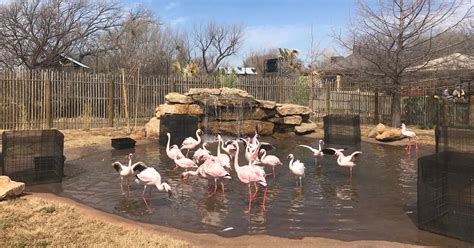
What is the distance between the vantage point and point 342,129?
1656cm

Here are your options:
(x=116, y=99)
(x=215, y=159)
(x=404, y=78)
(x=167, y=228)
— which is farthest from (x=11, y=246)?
(x=404, y=78)

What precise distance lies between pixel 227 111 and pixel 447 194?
13.7 meters

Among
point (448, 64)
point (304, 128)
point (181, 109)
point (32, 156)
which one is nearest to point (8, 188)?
point (32, 156)

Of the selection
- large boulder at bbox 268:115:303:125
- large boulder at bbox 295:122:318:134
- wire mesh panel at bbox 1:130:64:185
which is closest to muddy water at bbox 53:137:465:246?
wire mesh panel at bbox 1:130:64:185

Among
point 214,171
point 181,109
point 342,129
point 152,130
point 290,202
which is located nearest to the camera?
point 290,202

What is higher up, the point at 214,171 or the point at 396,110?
the point at 396,110

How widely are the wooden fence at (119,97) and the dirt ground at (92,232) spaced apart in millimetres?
12904

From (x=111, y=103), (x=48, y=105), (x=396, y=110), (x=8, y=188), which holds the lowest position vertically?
(x=8, y=188)

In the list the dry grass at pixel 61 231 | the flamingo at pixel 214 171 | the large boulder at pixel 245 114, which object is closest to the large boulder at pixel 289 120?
the large boulder at pixel 245 114

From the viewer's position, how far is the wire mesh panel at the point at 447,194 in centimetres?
602

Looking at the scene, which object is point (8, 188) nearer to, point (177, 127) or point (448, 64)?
point (177, 127)

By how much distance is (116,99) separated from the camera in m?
23.1

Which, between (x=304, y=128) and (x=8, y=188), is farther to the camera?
(x=304, y=128)

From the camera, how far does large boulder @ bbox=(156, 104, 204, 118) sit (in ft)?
61.8
